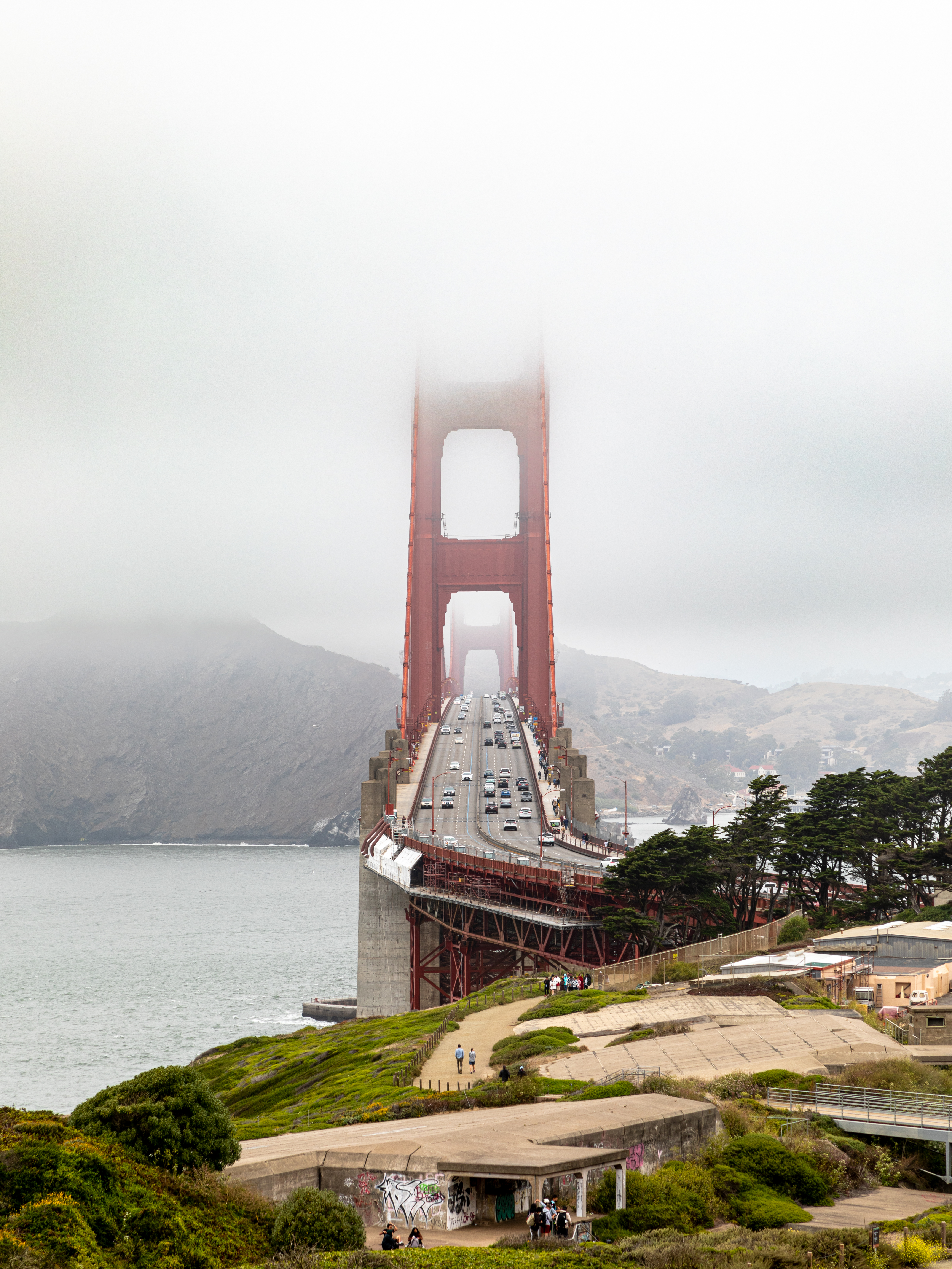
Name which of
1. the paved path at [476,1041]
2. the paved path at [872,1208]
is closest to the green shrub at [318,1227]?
the paved path at [872,1208]

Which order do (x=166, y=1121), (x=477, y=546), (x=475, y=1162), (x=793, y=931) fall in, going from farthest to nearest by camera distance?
(x=477, y=546) → (x=793, y=931) → (x=166, y=1121) → (x=475, y=1162)

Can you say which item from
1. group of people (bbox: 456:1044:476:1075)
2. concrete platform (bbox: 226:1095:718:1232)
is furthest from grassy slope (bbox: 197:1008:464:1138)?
concrete platform (bbox: 226:1095:718:1232)

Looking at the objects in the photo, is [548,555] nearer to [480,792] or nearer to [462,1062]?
[480,792]

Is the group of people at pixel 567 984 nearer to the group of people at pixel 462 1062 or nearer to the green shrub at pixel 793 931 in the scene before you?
the green shrub at pixel 793 931

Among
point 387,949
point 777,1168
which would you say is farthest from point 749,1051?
point 387,949

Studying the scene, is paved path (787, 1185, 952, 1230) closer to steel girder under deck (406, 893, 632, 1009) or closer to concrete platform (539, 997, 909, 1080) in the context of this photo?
concrete platform (539, 997, 909, 1080)

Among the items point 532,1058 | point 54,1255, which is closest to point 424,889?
point 532,1058
